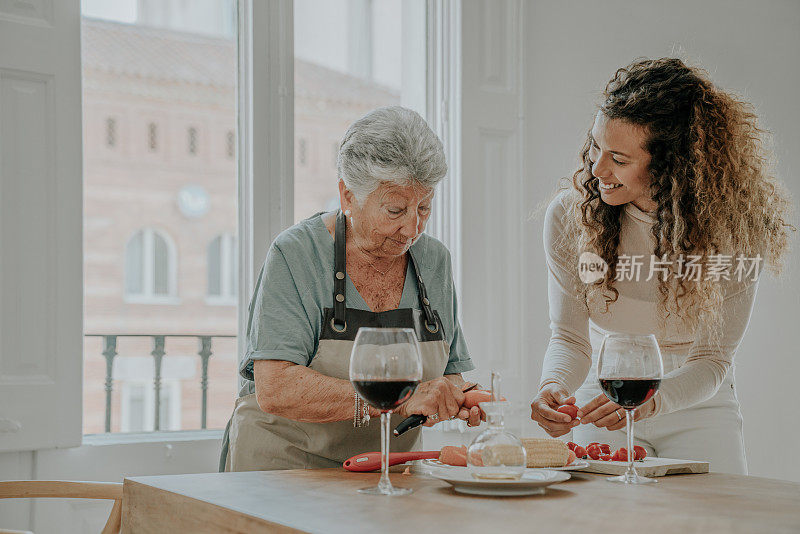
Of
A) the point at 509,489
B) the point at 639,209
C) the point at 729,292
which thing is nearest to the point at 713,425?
the point at 729,292

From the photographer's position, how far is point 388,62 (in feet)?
11.4

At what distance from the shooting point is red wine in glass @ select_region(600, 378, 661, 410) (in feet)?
4.35

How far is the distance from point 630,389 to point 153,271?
62.7 ft

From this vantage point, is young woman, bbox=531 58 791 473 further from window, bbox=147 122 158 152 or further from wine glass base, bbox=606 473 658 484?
window, bbox=147 122 158 152

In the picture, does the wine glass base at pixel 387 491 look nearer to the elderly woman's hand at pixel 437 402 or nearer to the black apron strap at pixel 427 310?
the elderly woman's hand at pixel 437 402

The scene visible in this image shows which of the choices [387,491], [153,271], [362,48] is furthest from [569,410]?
[153,271]

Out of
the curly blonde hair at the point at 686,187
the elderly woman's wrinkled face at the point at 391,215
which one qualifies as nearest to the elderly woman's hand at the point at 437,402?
the elderly woman's wrinkled face at the point at 391,215

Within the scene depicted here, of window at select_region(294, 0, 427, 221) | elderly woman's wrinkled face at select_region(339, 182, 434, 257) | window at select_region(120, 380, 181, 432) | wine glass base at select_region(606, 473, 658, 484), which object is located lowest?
window at select_region(120, 380, 181, 432)

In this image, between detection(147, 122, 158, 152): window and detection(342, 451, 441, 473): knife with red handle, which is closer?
detection(342, 451, 441, 473): knife with red handle

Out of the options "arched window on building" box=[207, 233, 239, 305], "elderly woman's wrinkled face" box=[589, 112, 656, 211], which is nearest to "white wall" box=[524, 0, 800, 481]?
"elderly woman's wrinkled face" box=[589, 112, 656, 211]

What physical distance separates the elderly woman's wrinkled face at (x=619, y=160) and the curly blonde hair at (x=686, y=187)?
0.02 metres

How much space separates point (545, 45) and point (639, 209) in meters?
1.53

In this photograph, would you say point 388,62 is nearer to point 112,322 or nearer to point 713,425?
point 713,425

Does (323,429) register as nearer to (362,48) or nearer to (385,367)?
(385,367)
